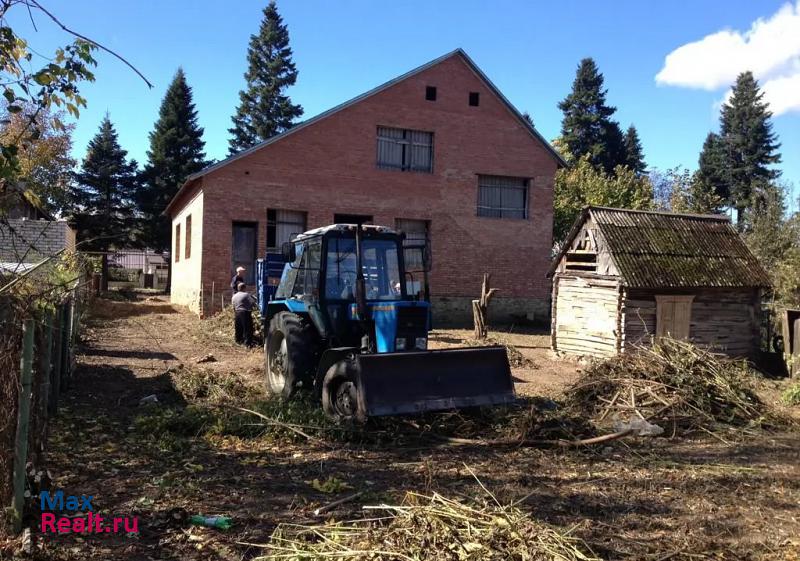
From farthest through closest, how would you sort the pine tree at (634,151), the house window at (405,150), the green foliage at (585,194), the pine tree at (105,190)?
the pine tree at (634,151)
the pine tree at (105,190)
the green foliage at (585,194)
the house window at (405,150)

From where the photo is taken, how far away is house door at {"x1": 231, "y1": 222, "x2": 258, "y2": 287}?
2142 centimetres

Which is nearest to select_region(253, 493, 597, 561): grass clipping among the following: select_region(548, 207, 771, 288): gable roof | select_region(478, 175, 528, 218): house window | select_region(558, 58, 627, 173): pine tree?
select_region(548, 207, 771, 288): gable roof

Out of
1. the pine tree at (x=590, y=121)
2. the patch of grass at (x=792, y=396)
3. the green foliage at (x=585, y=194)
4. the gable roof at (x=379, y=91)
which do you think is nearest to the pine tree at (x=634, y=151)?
the pine tree at (x=590, y=121)

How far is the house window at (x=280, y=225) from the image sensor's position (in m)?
21.5

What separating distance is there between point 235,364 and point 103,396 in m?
3.50

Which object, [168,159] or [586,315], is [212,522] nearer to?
[586,315]

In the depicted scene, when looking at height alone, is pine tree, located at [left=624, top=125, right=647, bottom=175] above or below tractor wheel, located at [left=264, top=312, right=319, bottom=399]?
above

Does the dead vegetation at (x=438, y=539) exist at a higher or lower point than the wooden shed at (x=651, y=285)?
lower

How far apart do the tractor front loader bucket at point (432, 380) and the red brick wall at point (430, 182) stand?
1479 cm

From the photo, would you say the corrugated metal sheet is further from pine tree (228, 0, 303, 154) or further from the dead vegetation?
pine tree (228, 0, 303, 154)

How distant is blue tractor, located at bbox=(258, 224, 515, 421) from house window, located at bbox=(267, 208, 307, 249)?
12217mm

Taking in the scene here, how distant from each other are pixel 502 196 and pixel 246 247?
10148 millimetres

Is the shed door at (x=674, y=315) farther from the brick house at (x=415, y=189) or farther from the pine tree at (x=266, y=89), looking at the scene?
the pine tree at (x=266, y=89)

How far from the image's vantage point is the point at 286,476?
5.77m
